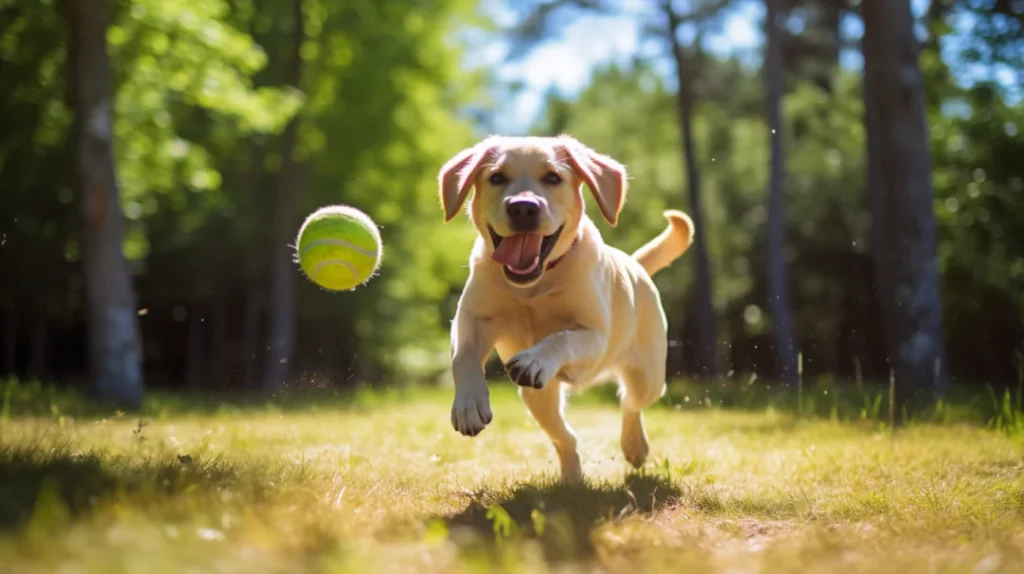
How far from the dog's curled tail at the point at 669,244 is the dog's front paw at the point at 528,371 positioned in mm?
2441

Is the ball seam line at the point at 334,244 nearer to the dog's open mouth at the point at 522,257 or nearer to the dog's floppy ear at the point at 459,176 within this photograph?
the dog's floppy ear at the point at 459,176

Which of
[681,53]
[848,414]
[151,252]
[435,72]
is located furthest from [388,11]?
[848,414]

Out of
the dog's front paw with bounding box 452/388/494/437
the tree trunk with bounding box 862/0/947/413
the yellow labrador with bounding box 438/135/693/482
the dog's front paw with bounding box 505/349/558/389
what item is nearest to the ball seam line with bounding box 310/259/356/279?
the yellow labrador with bounding box 438/135/693/482

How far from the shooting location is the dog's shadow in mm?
3025

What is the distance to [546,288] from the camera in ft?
14.7

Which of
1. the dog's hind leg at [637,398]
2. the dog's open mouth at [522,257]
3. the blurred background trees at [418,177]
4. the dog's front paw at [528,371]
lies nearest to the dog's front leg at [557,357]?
the dog's front paw at [528,371]

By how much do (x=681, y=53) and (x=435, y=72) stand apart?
4.15 meters

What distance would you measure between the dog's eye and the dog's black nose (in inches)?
11.3

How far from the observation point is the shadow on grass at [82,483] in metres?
2.88

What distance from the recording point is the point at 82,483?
3389 millimetres

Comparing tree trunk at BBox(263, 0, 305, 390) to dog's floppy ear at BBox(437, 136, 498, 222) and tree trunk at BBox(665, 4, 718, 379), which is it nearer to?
tree trunk at BBox(665, 4, 718, 379)

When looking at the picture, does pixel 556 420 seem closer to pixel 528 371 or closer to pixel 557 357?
pixel 557 357

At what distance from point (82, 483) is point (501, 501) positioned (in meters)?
1.63

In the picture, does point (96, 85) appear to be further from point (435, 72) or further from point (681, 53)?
point (681, 53)
